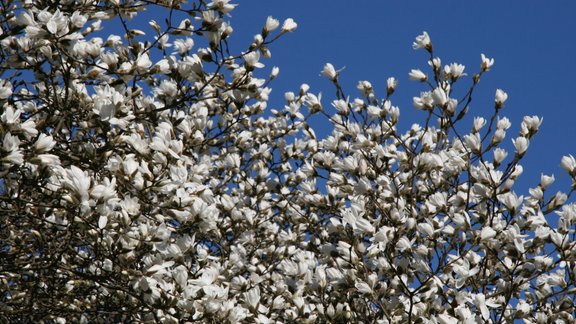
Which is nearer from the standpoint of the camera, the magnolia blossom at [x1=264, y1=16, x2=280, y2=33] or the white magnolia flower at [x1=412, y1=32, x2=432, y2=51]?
the magnolia blossom at [x1=264, y1=16, x2=280, y2=33]

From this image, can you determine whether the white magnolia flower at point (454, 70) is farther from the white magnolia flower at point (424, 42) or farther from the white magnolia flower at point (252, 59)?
the white magnolia flower at point (252, 59)

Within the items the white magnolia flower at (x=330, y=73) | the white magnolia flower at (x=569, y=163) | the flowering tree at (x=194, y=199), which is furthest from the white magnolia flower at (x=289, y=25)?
the white magnolia flower at (x=569, y=163)

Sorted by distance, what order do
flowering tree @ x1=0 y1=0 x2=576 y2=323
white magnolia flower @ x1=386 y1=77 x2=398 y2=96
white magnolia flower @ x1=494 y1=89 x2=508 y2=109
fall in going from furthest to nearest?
white magnolia flower @ x1=386 y1=77 x2=398 y2=96 < white magnolia flower @ x1=494 y1=89 x2=508 y2=109 < flowering tree @ x1=0 y1=0 x2=576 y2=323

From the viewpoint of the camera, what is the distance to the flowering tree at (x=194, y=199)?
3688 millimetres

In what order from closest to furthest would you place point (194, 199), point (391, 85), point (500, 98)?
1. point (194, 199)
2. point (500, 98)
3. point (391, 85)

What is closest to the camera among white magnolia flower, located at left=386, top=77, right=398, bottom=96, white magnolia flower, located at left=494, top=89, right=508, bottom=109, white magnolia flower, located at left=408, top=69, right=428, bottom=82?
white magnolia flower, located at left=494, top=89, right=508, bottom=109

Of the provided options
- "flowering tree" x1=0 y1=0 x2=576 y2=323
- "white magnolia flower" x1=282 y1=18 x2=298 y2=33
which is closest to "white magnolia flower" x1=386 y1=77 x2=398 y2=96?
"flowering tree" x1=0 y1=0 x2=576 y2=323

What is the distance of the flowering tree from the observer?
12.1ft

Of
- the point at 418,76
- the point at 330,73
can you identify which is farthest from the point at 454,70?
the point at 330,73

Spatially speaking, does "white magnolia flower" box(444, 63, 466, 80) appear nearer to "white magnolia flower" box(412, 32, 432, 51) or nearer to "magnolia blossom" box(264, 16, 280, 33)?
"white magnolia flower" box(412, 32, 432, 51)

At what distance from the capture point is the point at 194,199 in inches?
145

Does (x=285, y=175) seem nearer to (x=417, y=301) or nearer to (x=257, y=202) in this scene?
(x=257, y=202)

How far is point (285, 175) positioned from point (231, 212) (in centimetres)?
134

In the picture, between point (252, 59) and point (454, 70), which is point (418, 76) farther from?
point (252, 59)
